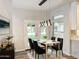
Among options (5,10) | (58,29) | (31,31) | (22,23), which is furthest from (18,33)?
(5,10)

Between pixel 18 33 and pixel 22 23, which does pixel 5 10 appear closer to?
pixel 18 33

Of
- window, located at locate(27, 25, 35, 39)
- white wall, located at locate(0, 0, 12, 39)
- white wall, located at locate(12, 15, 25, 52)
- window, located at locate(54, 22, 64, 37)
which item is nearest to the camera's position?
white wall, located at locate(0, 0, 12, 39)

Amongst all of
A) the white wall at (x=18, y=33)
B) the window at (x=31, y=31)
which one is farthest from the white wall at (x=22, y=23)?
the window at (x=31, y=31)

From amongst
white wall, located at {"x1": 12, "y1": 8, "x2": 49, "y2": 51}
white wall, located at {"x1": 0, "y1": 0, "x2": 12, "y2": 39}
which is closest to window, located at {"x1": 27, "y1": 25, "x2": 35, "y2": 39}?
white wall, located at {"x1": 12, "y1": 8, "x2": 49, "y2": 51}

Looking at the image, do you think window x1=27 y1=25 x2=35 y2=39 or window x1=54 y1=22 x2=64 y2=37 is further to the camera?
window x1=27 y1=25 x2=35 y2=39

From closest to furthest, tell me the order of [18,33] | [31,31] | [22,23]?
[18,33] → [22,23] → [31,31]

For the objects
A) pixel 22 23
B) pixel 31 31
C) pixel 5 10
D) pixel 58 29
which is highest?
pixel 5 10

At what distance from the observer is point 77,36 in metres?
6.32

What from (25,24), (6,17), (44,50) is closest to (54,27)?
(25,24)

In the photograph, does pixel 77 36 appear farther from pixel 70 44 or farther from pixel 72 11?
pixel 72 11

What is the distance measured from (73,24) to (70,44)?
3.76 feet

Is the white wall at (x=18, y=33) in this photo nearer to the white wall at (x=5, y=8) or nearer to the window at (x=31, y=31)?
the window at (x=31, y=31)

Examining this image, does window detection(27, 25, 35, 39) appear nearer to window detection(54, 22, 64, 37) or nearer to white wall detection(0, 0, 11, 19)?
window detection(54, 22, 64, 37)

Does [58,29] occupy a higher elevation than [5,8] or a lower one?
lower
